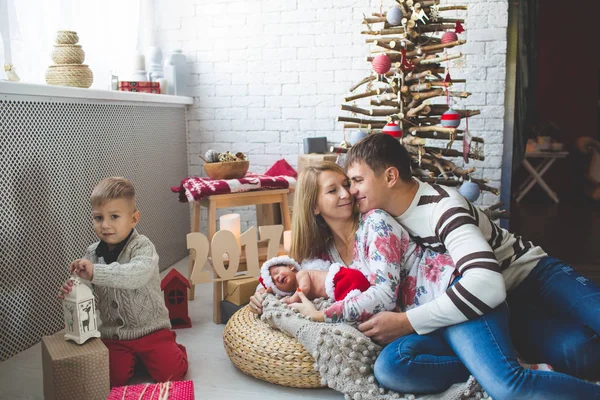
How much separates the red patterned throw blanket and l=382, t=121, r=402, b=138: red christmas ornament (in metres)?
0.64

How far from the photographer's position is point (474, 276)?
1700mm

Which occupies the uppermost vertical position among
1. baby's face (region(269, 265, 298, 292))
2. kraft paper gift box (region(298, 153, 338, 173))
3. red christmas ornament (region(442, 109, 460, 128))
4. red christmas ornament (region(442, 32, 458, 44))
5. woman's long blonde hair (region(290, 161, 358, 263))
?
red christmas ornament (region(442, 32, 458, 44))

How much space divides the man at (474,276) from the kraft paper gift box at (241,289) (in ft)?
2.68

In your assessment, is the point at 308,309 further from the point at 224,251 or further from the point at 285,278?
the point at 224,251

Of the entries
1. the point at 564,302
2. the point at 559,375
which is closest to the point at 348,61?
the point at 564,302

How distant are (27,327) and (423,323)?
1660 millimetres

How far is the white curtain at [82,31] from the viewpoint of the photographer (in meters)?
2.58

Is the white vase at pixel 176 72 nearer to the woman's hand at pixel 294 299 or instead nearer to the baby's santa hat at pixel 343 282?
the woman's hand at pixel 294 299

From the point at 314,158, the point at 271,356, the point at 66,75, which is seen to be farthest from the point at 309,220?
the point at 66,75

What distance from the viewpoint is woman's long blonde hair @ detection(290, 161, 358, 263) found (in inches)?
85.0

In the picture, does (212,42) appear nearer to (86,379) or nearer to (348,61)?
(348,61)

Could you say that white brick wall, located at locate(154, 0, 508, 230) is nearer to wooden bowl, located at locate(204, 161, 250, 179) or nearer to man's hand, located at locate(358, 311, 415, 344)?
wooden bowl, located at locate(204, 161, 250, 179)

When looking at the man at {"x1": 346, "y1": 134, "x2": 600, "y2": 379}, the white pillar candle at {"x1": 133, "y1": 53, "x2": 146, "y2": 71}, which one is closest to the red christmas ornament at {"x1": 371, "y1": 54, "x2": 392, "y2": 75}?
the man at {"x1": 346, "y1": 134, "x2": 600, "y2": 379}

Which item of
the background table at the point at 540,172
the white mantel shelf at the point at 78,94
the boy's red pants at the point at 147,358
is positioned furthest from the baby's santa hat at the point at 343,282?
the background table at the point at 540,172
